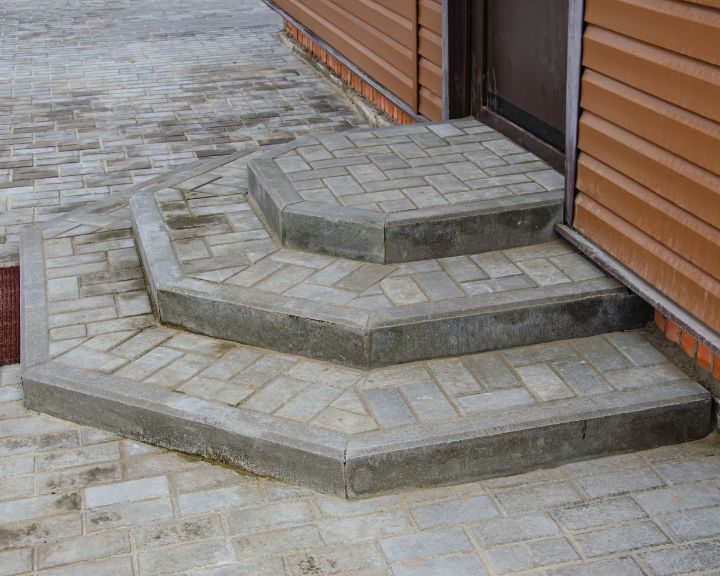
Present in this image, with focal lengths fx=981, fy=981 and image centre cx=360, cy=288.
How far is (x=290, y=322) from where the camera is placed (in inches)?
186

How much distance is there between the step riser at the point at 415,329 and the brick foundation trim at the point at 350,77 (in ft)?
10.9

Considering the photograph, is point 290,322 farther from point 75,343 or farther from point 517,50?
point 517,50

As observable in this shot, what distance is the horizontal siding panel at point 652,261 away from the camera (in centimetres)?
416

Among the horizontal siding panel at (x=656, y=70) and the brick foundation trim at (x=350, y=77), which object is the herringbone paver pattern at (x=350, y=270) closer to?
the horizontal siding panel at (x=656, y=70)

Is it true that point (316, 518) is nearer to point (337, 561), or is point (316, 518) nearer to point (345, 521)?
point (345, 521)

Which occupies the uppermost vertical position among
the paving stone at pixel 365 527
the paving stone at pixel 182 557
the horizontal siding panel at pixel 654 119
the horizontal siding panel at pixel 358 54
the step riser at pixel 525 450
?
the horizontal siding panel at pixel 654 119

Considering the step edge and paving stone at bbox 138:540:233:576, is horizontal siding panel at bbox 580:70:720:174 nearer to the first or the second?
the step edge

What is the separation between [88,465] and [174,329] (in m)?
0.98

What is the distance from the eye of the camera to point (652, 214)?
177 inches

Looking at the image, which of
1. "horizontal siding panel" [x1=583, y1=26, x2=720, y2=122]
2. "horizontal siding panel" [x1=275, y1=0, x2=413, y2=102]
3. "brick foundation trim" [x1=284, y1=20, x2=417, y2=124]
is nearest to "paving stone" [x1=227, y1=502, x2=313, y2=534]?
"horizontal siding panel" [x1=583, y1=26, x2=720, y2=122]

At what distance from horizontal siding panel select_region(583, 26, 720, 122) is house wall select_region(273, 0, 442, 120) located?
93.6 inches

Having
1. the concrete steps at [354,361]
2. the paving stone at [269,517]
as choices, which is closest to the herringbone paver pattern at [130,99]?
the concrete steps at [354,361]

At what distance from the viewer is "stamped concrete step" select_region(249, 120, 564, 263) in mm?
5227

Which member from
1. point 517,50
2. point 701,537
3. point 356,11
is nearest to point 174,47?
point 356,11
